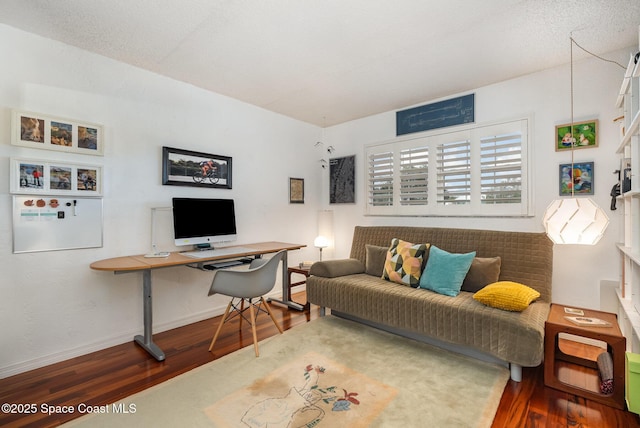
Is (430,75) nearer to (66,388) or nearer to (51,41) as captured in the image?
(51,41)

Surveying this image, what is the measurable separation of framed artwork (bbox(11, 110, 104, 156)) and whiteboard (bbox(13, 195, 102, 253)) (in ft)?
1.28

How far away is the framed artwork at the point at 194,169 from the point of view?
296cm

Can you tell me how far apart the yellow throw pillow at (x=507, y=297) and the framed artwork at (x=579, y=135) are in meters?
1.38

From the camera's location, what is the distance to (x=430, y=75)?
291 centimetres

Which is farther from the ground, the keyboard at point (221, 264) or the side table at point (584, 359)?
the keyboard at point (221, 264)


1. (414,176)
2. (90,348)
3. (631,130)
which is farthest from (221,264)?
(631,130)

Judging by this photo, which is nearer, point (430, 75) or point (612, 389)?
point (612, 389)

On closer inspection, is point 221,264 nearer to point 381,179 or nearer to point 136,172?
point 136,172

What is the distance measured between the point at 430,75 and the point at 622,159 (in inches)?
66.2

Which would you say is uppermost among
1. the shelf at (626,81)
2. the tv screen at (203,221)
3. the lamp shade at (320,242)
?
the shelf at (626,81)

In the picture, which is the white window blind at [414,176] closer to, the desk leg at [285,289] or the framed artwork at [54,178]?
the desk leg at [285,289]

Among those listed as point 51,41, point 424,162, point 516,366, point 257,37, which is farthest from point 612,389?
point 51,41

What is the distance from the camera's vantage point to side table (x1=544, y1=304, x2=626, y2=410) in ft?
5.80

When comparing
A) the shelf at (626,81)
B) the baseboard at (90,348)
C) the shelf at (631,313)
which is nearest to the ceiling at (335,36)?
the shelf at (626,81)
